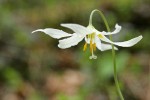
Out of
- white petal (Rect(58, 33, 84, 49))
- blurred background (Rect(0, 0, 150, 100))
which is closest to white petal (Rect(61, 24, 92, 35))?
white petal (Rect(58, 33, 84, 49))

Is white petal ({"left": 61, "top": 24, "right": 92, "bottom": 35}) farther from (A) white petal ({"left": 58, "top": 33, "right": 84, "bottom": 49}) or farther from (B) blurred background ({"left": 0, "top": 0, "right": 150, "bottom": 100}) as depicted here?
(B) blurred background ({"left": 0, "top": 0, "right": 150, "bottom": 100})

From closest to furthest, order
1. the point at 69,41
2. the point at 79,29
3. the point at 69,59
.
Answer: the point at 79,29 < the point at 69,41 < the point at 69,59

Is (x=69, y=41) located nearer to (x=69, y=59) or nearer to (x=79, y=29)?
(x=79, y=29)

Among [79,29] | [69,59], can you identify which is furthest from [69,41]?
[69,59]

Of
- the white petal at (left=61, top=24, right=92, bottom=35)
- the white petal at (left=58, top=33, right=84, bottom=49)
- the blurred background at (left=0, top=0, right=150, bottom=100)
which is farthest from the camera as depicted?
the blurred background at (left=0, top=0, right=150, bottom=100)

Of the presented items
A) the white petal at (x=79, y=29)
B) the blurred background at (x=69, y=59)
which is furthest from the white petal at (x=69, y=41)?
the blurred background at (x=69, y=59)

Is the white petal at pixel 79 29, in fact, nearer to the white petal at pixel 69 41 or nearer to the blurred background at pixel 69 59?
the white petal at pixel 69 41

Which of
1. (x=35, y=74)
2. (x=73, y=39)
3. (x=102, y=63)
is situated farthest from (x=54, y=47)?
(x=73, y=39)

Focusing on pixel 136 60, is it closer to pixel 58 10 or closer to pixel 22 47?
pixel 22 47

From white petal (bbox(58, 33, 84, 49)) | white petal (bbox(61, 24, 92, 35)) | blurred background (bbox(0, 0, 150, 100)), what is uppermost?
white petal (bbox(61, 24, 92, 35))
